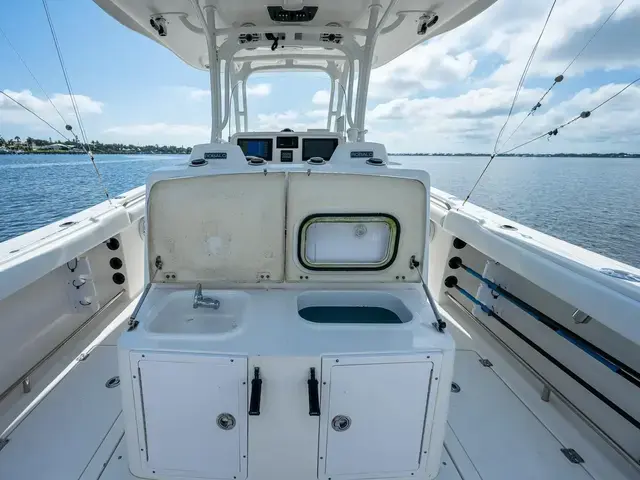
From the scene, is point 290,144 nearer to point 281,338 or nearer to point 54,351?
point 54,351

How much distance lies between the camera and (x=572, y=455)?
1.78 m

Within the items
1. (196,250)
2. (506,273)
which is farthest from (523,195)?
(196,250)

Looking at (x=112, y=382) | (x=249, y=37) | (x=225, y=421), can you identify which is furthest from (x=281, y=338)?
(x=249, y=37)

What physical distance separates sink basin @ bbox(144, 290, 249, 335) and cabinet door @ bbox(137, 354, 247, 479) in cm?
38

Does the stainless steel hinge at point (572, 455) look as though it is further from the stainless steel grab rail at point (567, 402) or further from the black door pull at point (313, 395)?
the black door pull at point (313, 395)

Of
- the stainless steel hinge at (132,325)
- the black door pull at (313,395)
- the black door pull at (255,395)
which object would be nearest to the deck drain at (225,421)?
the black door pull at (255,395)

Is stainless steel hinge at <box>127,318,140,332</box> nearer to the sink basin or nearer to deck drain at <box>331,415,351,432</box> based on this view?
the sink basin

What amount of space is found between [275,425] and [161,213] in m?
1.13

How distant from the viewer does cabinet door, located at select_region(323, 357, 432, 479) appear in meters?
1.39

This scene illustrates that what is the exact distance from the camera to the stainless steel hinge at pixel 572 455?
68.9 inches

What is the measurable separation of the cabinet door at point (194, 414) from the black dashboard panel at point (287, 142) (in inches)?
131

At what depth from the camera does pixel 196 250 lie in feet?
6.18

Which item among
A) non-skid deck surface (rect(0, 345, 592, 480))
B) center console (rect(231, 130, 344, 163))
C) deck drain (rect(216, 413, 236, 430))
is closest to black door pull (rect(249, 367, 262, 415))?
deck drain (rect(216, 413, 236, 430))

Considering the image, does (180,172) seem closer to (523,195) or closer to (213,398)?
(213,398)
